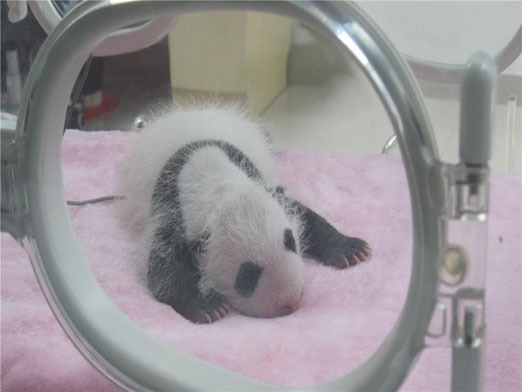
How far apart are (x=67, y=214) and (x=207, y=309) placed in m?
0.18

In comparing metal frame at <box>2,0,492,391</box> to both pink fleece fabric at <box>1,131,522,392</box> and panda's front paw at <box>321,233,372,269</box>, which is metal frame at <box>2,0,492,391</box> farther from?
panda's front paw at <box>321,233,372,269</box>

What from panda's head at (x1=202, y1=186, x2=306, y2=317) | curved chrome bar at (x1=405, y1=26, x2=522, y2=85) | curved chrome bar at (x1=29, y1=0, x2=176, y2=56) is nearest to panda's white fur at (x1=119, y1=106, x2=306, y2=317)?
panda's head at (x1=202, y1=186, x2=306, y2=317)

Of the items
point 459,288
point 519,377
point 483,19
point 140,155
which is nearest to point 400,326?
point 459,288

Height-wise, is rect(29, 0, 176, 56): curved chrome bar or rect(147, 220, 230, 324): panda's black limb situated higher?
rect(29, 0, 176, 56): curved chrome bar

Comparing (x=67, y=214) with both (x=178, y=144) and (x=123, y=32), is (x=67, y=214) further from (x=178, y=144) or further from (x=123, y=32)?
(x=178, y=144)

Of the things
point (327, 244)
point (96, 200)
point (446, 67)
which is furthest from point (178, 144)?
point (446, 67)

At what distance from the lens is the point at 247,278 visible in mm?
784

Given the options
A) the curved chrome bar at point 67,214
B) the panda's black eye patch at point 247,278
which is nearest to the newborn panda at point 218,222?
the panda's black eye patch at point 247,278

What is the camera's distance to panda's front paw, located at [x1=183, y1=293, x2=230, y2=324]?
0.72m

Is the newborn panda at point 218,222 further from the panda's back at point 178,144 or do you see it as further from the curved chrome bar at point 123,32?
the curved chrome bar at point 123,32

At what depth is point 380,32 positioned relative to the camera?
0.46 m

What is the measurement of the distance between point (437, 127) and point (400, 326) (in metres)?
0.13

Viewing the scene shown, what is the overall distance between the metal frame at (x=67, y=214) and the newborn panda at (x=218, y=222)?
5.2 inches

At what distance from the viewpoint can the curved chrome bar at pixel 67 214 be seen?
1.46 ft
